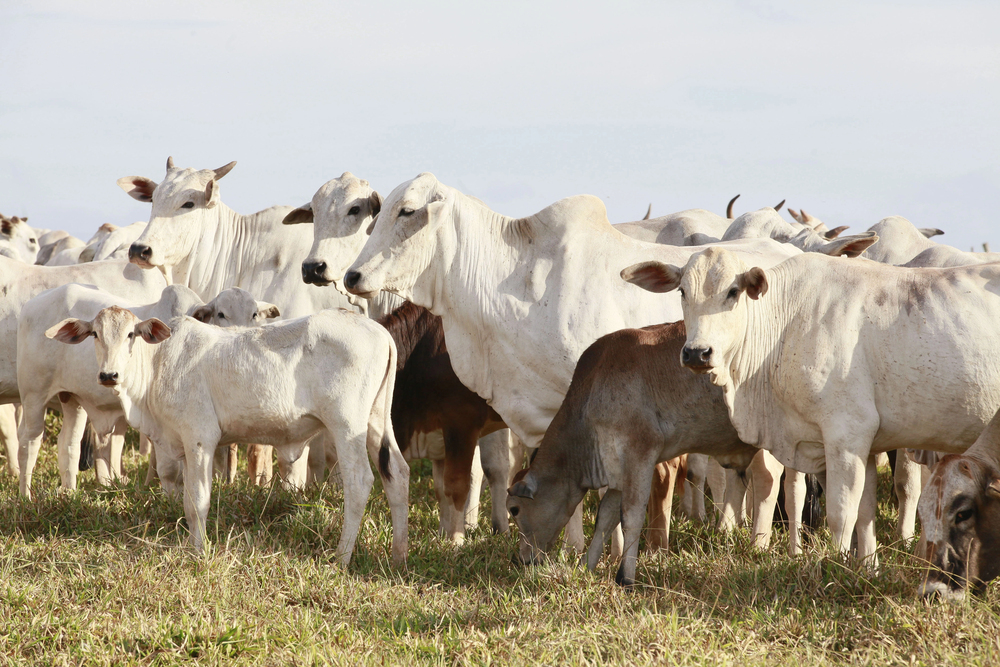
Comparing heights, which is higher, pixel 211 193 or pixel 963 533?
pixel 211 193

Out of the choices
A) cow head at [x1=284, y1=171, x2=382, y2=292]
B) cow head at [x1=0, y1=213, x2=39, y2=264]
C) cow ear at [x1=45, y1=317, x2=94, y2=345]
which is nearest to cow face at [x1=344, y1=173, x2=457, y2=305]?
cow head at [x1=284, y1=171, x2=382, y2=292]

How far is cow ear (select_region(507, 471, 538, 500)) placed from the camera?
18.7 feet

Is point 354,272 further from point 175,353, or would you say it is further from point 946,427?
point 946,427

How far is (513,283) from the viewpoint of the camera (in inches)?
257

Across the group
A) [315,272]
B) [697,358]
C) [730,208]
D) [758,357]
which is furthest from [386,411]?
[730,208]

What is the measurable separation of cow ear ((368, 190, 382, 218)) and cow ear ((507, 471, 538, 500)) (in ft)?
7.95

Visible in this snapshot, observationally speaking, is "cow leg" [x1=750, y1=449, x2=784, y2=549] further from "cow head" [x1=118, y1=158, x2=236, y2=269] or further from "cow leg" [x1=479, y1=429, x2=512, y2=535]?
"cow head" [x1=118, y1=158, x2=236, y2=269]

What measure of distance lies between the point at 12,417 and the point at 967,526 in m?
7.73

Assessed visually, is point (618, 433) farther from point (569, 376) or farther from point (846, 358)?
point (846, 358)

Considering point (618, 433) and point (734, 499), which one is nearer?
point (618, 433)

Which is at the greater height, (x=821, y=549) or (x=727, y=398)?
(x=727, y=398)

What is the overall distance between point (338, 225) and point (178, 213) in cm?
193

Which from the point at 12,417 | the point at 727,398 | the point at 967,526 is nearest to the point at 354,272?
the point at 727,398

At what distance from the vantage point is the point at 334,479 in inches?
309
